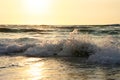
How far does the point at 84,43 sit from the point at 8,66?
424cm

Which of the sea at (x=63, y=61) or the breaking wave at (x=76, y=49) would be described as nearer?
the sea at (x=63, y=61)

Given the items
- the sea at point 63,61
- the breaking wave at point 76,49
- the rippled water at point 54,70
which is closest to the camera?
the rippled water at point 54,70

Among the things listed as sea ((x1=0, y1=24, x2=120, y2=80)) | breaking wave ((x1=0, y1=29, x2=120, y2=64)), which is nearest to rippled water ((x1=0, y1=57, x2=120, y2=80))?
sea ((x1=0, y1=24, x2=120, y2=80))

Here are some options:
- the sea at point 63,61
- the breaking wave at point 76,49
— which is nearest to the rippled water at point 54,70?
the sea at point 63,61

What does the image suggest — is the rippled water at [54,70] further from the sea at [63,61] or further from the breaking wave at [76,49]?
the breaking wave at [76,49]

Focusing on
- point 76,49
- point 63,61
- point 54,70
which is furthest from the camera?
point 76,49

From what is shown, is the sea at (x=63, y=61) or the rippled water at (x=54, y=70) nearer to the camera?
the rippled water at (x=54, y=70)

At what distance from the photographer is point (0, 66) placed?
11.0 metres

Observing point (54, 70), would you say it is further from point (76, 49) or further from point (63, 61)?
point (76, 49)

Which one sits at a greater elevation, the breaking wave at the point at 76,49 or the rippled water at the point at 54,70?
the breaking wave at the point at 76,49

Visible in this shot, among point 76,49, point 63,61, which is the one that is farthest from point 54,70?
point 76,49

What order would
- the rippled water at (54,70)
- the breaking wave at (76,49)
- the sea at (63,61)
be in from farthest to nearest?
the breaking wave at (76,49), the sea at (63,61), the rippled water at (54,70)

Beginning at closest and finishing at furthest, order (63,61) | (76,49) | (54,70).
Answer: (54,70), (63,61), (76,49)

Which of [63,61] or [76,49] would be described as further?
[76,49]
